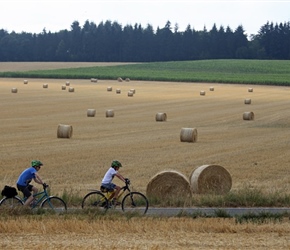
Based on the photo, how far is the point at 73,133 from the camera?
38.1m

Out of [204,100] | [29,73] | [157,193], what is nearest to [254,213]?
[157,193]

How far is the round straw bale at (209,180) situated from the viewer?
21219 millimetres

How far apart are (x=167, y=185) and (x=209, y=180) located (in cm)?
177

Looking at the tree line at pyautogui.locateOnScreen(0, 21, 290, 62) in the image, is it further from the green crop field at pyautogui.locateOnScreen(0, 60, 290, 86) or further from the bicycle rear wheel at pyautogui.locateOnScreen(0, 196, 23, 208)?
the bicycle rear wheel at pyautogui.locateOnScreen(0, 196, 23, 208)

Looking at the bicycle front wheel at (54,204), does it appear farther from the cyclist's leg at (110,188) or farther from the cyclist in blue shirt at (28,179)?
the cyclist's leg at (110,188)

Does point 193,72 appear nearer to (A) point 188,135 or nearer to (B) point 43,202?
(A) point 188,135

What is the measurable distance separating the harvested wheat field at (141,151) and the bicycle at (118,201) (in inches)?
68.2

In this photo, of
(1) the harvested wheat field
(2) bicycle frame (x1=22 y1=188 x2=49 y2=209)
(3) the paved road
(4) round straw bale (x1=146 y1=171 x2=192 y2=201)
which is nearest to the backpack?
(2) bicycle frame (x1=22 y1=188 x2=49 y2=209)

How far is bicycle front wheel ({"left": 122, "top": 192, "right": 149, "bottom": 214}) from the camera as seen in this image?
17656 mm

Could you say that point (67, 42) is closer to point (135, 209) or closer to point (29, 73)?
point (29, 73)

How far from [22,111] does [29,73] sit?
201 feet

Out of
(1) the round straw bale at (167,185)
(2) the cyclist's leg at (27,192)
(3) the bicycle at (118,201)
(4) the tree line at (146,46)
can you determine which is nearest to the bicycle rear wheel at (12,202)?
(2) the cyclist's leg at (27,192)

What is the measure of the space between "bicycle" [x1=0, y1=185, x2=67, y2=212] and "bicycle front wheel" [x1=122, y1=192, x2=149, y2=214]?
144cm

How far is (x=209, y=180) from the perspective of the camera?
70.1 ft
